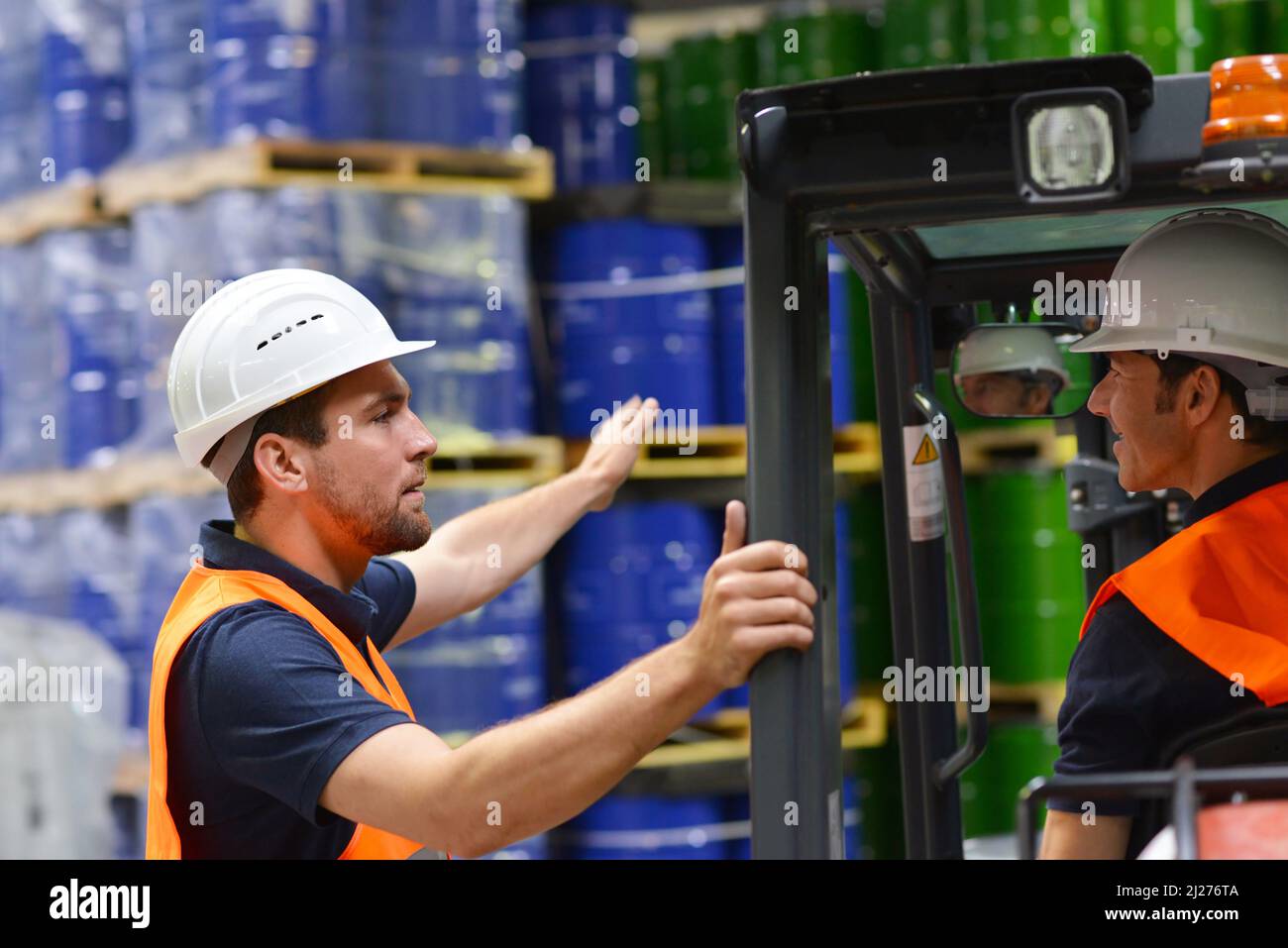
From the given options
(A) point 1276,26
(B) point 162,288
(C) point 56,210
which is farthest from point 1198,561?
(C) point 56,210

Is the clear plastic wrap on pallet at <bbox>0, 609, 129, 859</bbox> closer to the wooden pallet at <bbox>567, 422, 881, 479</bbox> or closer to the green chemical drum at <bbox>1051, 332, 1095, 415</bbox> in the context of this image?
the wooden pallet at <bbox>567, 422, 881, 479</bbox>

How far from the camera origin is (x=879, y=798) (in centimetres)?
622

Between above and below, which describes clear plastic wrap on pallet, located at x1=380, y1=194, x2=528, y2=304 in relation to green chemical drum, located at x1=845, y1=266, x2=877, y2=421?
above

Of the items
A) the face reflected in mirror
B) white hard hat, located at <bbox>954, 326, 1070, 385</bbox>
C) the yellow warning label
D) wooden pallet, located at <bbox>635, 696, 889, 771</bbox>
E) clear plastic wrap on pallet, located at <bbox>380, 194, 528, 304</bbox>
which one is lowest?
wooden pallet, located at <bbox>635, 696, 889, 771</bbox>

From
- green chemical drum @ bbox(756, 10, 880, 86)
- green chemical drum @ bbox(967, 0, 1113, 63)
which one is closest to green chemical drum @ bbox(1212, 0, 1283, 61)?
green chemical drum @ bbox(967, 0, 1113, 63)

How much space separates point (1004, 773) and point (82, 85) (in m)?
4.22

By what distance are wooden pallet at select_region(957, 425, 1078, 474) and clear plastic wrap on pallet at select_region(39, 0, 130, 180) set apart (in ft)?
11.0

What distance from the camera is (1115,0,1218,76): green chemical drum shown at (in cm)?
587

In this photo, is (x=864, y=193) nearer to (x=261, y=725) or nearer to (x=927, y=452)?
(x=927, y=452)

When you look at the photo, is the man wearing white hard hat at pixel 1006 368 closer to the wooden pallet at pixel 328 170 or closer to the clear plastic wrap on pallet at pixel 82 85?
the wooden pallet at pixel 328 170

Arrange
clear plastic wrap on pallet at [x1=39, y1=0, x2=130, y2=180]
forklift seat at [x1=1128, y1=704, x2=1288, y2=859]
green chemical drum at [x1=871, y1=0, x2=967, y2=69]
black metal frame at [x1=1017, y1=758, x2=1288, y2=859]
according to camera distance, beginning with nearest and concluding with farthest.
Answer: black metal frame at [x1=1017, y1=758, x2=1288, y2=859]
forklift seat at [x1=1128, y1=704, x2=1288, y2=859]
clear plastic wrap on pallet at [x1=39, y1=0, x2=130, y2=180]
green chemical drum at [x1=871, y1=0, x2=967, y2=69]

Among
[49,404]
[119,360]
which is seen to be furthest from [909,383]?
[49,404]

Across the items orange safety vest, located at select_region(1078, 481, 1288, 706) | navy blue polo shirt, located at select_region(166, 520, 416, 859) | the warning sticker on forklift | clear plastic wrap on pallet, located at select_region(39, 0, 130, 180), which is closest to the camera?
orange safety vest, located at select_region(1078, 481, 1288, 706)

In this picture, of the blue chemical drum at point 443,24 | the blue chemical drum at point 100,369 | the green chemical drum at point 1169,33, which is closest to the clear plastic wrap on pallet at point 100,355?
the blue chemical drum at point 100,369
